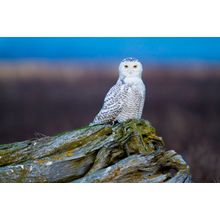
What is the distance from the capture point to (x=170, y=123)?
737cm

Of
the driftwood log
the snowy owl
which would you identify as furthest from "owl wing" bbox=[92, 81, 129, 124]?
the driftwood log

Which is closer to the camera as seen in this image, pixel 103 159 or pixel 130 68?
pixel 103 159

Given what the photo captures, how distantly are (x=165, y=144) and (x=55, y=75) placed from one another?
5.08 ft

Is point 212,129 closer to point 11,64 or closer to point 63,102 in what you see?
point 63,102

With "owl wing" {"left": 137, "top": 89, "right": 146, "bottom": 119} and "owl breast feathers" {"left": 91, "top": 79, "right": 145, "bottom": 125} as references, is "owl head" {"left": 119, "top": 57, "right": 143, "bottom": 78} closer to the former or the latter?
"owl breast feathers" {"left": 91, "top": 79, "right": 145, "bottom": 125}

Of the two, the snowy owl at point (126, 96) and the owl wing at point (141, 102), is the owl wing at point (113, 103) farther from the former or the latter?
the owl wing at point (141, 102)

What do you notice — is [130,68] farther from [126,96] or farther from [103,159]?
[103,159]

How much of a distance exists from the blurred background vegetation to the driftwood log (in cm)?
50

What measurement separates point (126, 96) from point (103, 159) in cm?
73

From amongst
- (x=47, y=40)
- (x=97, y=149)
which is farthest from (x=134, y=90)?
(x=47, y=40)

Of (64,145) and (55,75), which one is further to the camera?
(55,75)

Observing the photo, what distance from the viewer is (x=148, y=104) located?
287 inches

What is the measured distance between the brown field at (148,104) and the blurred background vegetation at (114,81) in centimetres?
1

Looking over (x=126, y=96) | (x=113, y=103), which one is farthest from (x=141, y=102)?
(x=113, y=103)
